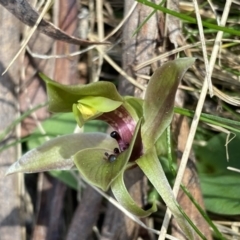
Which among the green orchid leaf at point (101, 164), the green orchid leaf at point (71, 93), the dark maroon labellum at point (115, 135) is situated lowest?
the green orchid leaf at point (101, 164)

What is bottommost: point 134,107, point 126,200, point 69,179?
point 69,179

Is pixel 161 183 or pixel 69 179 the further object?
pixel 69 179

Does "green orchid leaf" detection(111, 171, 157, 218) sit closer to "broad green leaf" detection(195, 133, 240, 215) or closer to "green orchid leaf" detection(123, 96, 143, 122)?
"green orchid leaf" detection(123, 96, 143, 122)

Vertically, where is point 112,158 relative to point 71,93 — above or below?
below

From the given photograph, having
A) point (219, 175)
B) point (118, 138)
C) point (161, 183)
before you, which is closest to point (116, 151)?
point (118, 138)

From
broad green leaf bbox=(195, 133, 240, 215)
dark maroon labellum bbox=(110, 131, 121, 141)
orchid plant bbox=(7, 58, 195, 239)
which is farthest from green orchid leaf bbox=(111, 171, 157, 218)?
broad green leaf bbox=(195, 133, 240, 215)

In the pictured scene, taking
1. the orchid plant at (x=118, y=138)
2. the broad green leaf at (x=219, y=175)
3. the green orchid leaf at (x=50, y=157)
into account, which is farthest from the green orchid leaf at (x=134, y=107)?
the broad green leaf at (x=219, y=175)

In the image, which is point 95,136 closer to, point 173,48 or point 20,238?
point 173,48

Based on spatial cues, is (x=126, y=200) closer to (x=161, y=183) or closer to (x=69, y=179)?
(x=161, y=183)

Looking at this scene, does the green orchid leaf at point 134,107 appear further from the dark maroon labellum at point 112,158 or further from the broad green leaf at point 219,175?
the broad green leaf at point 219,175
